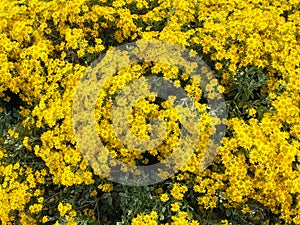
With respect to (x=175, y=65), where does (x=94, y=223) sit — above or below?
below

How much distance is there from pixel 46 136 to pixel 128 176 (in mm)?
803

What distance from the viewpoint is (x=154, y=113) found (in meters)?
3.95

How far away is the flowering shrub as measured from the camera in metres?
3.81

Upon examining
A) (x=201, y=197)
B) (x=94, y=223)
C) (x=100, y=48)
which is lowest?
(x=94, y=223)

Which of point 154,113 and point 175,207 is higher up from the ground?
point 154,113

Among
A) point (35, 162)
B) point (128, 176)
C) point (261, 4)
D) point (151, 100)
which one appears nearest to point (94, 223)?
point (128, 176)

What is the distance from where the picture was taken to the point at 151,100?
3986 millimetres

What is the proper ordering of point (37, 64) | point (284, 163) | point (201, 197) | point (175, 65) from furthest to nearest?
point (37, 64) → point (175, 65) → point (201, 197) → point (284, 163)

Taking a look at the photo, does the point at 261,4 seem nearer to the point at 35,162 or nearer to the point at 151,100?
the point at 151,100

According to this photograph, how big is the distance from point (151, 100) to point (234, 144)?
2.54 ft

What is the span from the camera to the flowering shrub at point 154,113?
12.5ft

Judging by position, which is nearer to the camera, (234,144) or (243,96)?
(234,144)

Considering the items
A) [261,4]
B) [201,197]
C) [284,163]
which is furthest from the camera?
[261,4]

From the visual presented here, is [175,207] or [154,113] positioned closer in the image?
[175,207]
